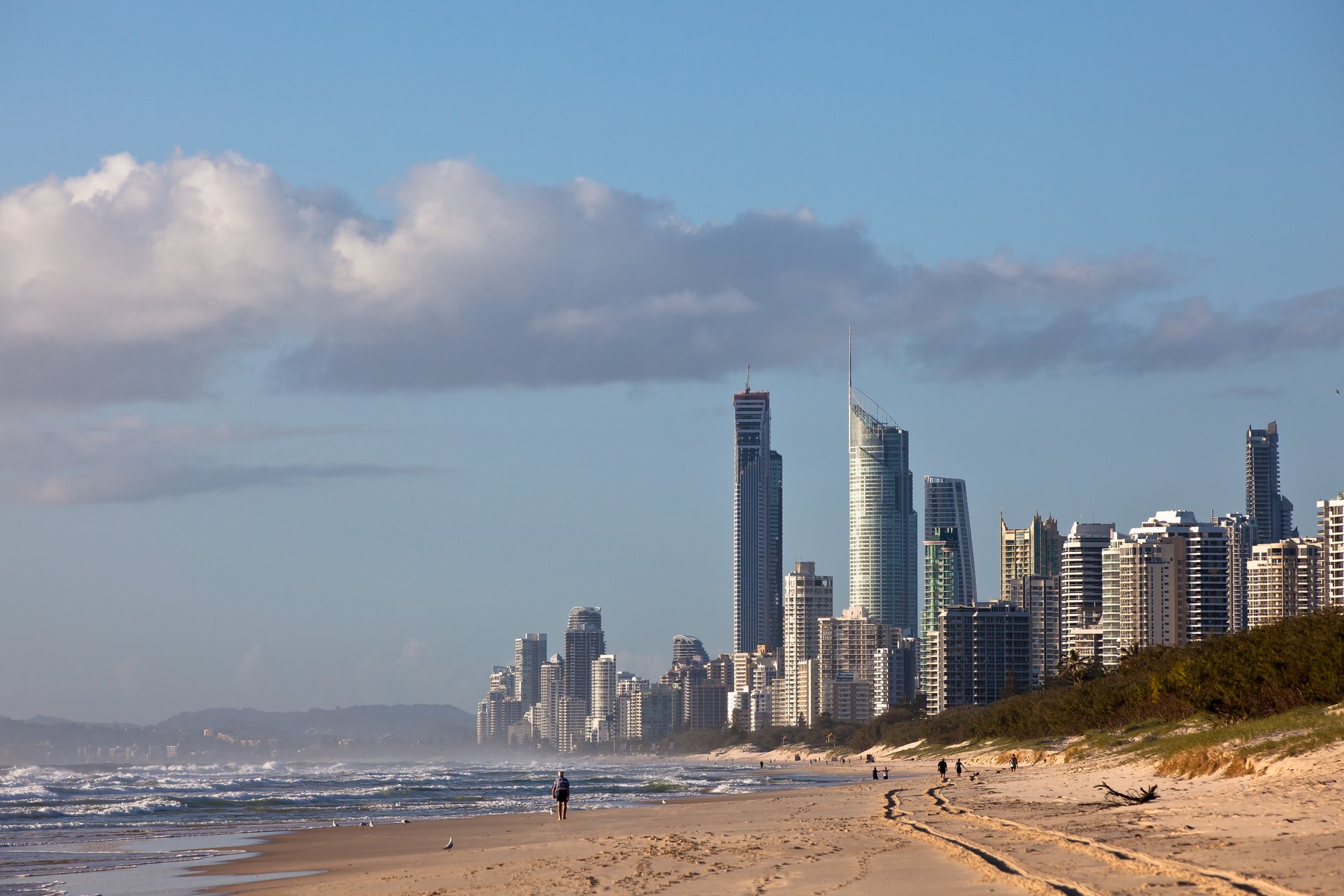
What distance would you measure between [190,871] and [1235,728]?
33755 millimetres

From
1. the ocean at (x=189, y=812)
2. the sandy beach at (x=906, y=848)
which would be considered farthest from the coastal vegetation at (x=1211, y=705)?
the ocean at (x=189, y=812)

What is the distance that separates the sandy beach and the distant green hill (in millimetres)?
16059

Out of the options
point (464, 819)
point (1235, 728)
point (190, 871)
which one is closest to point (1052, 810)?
point (1235, 728)

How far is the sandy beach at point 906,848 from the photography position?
1972 centimetres

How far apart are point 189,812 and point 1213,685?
47658 millimetres

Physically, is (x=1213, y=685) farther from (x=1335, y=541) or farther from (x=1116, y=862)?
(x=1335, y=541)

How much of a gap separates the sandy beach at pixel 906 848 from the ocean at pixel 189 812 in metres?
3.01

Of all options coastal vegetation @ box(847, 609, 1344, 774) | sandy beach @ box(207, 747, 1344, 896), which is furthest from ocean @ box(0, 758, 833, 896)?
coastal vegetation @ box(847, 609, 1344, 774)

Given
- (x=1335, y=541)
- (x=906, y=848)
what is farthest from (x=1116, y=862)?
(x=1335, y=541)

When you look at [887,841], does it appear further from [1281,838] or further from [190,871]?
[190,871]

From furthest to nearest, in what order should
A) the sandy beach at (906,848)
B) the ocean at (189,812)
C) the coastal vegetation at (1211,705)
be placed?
1. the coastal vegetation at (1211,705)
2. the ocean at (189,812)
3. the sandy beach at (906,848)

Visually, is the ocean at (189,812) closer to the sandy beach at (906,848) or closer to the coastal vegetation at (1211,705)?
the sandy beach at (906,848)

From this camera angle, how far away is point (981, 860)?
2236 centimetres

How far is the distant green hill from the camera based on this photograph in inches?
2320
